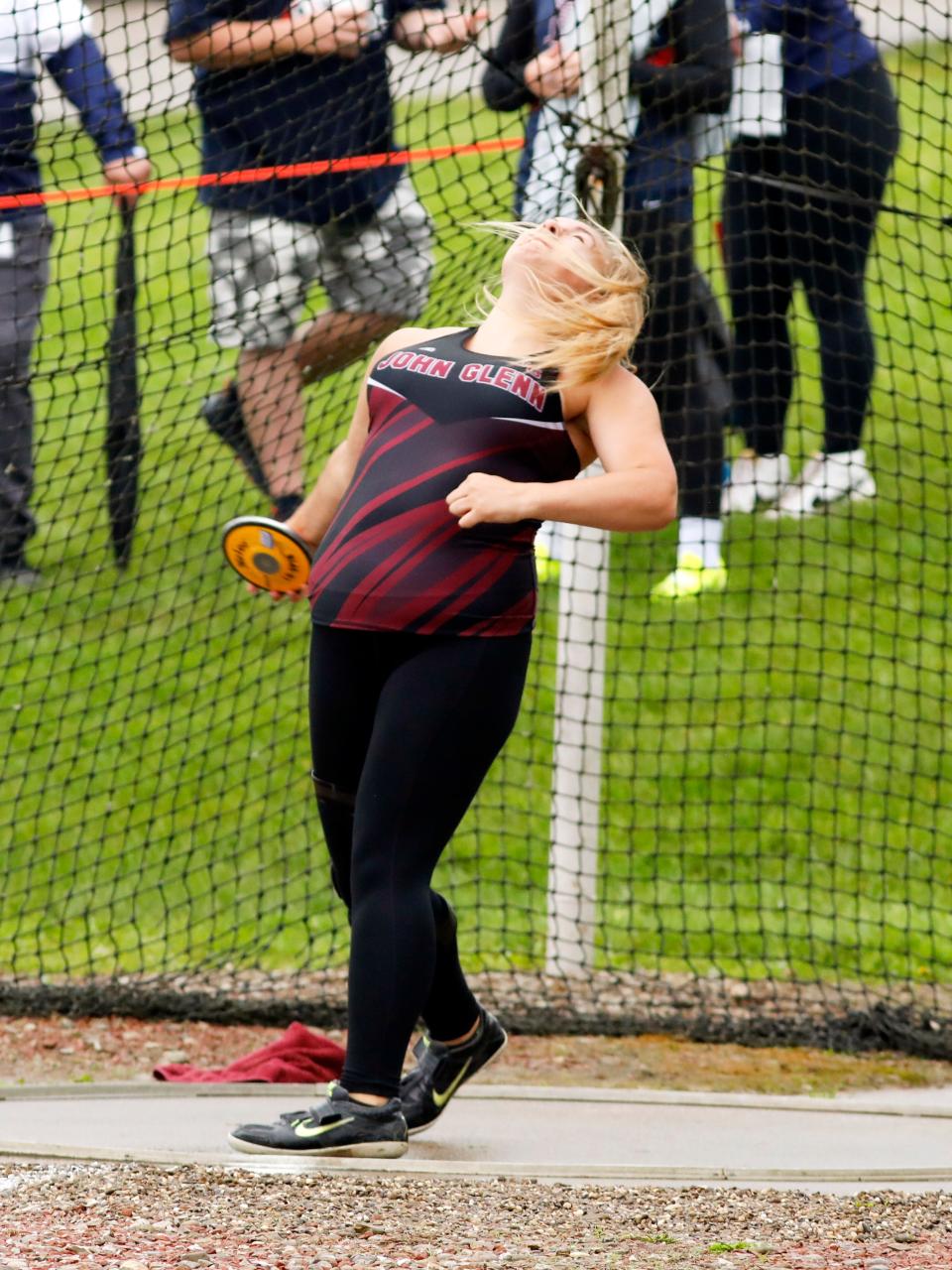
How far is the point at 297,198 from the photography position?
19.1ft

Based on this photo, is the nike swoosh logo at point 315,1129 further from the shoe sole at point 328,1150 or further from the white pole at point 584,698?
the white pole at point 584,698

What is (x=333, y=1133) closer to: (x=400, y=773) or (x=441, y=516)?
(x=400, y=773)

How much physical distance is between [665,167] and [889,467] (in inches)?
129

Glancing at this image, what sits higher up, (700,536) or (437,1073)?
(700,536)

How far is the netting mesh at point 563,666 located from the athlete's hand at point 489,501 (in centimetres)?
201

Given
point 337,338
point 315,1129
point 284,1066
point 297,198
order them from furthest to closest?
point 297,198, point 337,338, point 284,1066, point 315,1129

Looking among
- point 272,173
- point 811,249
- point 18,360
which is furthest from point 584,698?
point 18,360

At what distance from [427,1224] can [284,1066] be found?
129 cm

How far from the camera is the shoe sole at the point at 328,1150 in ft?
10.6

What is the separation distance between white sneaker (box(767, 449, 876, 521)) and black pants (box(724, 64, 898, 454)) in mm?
119

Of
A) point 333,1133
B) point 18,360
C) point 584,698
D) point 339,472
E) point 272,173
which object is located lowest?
point 333,1133

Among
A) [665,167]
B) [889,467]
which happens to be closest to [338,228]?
[665,167]

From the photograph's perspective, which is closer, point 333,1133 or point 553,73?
point 333,1133

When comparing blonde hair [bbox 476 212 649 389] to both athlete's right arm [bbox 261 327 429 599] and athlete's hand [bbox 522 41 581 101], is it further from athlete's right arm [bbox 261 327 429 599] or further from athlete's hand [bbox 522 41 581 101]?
athlete's hand [bbox 522 41 581 101]
